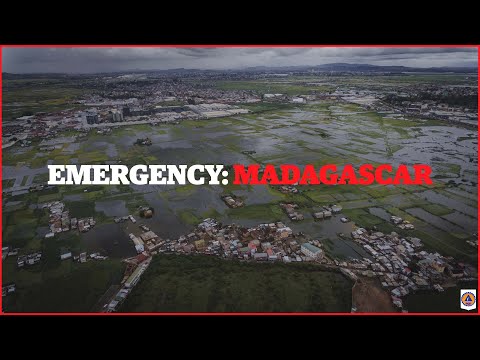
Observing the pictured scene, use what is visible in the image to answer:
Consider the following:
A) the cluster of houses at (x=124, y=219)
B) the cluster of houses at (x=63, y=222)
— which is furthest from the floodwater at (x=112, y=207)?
the cluster of houses at (x=63, y=222)

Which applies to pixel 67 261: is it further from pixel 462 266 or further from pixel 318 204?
pixel 462 266

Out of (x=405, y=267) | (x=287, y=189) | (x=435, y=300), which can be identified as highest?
(x=287, y=189)

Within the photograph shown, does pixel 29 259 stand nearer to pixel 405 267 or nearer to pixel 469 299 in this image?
pixel 405 267

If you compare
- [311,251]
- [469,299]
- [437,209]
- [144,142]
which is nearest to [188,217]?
[311,251]

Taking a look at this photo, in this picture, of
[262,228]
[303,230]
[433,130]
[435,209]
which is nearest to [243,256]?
[262,228]

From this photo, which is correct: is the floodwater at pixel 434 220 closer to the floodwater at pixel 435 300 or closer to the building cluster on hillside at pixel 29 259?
the floodwater at pixel 435 300

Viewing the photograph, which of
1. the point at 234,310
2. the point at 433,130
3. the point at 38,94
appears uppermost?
the point at 38,94
